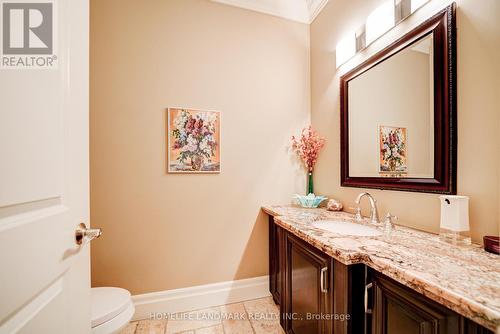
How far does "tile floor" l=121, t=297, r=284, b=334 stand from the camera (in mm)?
1608

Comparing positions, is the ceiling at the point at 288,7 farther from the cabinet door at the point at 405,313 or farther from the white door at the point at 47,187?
the cabinet door at the point at 405,313

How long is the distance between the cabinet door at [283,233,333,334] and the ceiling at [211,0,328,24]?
2076mm

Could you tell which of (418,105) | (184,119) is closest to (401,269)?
(418,105)

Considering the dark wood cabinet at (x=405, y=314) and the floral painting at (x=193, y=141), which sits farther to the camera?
the floral painting at (x=193, y=141)

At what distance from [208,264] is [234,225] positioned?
404 mm

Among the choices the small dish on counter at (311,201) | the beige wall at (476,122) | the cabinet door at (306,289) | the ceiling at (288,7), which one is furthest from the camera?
the ceiling at (288,7)

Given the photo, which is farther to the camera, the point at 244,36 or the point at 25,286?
the point at 244,36

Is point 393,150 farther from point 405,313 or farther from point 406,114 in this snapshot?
point 405,313

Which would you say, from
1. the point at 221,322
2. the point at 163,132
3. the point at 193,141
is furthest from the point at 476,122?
the point at 221,322

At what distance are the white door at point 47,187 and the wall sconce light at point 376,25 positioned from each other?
1.57 m

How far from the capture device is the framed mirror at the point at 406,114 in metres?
1.02

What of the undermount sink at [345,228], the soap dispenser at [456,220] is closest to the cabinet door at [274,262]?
the undermount sink at [345,228]

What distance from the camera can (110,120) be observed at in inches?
66.4

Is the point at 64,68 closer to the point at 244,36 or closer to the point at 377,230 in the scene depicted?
the point at 377,230
